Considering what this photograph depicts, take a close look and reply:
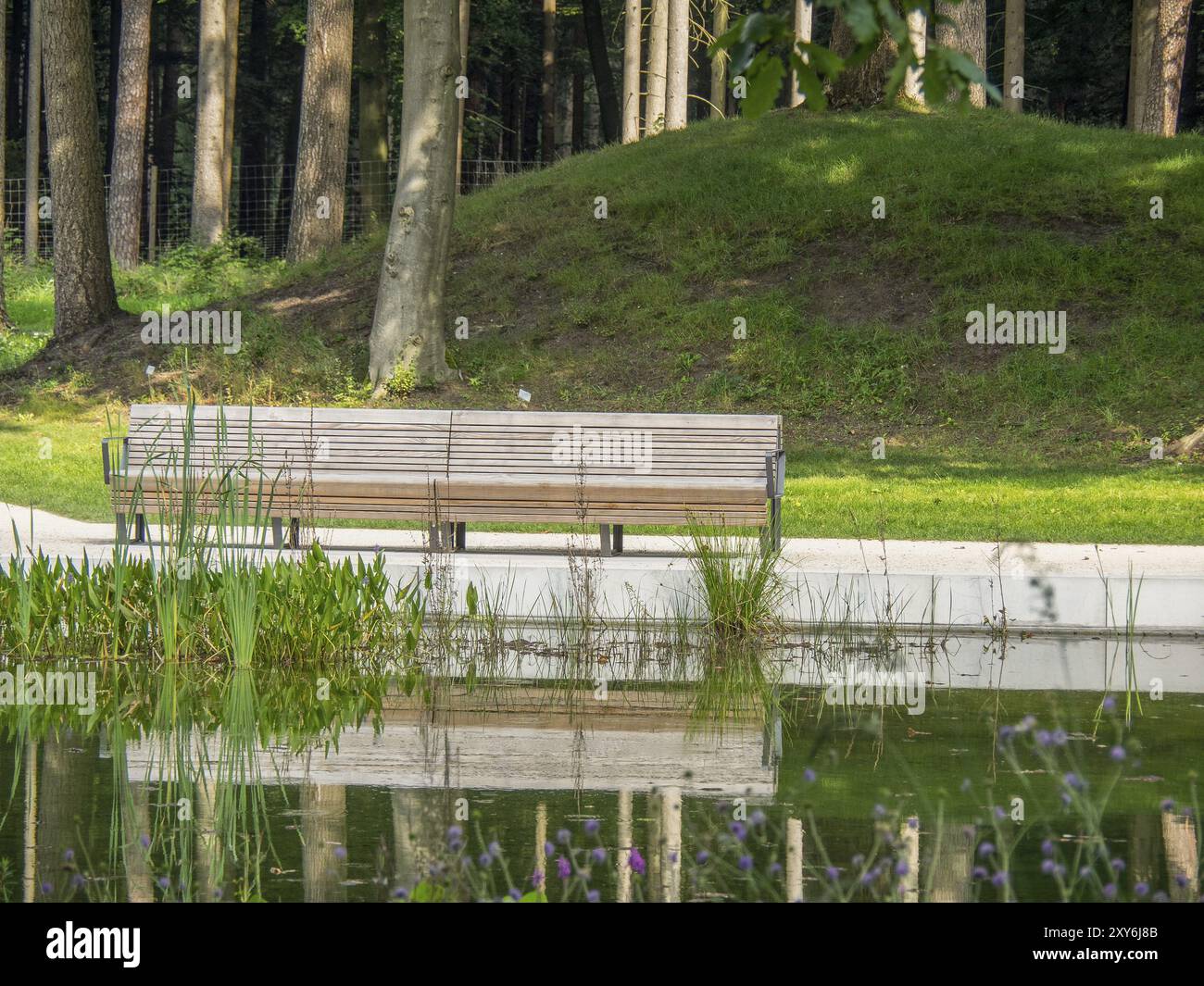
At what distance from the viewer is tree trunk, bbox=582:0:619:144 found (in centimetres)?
3653

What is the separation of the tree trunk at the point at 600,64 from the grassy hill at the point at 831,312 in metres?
14.9

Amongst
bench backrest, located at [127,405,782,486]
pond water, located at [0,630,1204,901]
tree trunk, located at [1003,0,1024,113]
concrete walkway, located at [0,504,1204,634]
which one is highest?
tree trunk, located at [1003,0,1024,113]

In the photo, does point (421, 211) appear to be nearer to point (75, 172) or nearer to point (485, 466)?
point (75, 172)

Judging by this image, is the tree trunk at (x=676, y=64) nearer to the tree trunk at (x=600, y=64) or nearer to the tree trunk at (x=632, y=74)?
the tree trunk at (x=632, y=74)

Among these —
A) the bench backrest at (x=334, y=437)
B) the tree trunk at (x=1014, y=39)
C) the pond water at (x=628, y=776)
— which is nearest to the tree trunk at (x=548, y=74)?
the tree trunk at (x=1014, y=39)

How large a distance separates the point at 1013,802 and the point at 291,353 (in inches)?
518

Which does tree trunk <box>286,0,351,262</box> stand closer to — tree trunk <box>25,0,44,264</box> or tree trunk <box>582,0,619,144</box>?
tree trunk <box>25,0,44,264</box>

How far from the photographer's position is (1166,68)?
23906mm

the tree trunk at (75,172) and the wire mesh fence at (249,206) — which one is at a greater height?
the wire mesh fence at (249,206)

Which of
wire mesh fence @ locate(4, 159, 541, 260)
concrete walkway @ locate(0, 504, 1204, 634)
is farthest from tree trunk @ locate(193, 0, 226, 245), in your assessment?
concrete walkway @ locate(0, 504, 1204, 634)

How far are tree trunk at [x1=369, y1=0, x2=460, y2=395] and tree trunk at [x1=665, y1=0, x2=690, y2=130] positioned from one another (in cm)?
914

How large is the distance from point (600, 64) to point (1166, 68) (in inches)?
610

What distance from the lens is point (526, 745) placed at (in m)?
5.91

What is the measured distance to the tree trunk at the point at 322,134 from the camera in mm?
21906
